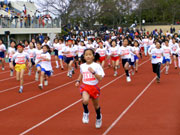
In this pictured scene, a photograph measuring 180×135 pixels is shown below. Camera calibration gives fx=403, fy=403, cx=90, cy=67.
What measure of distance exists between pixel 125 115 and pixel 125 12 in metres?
62.6

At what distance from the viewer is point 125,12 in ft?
234

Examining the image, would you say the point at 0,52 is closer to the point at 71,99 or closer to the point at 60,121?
the point at 71,99

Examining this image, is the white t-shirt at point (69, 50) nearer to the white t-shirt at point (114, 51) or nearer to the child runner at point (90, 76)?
the white t-shirt at point (114, 51)

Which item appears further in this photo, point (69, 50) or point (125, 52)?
point (69, 50)

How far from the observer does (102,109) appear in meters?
10.7

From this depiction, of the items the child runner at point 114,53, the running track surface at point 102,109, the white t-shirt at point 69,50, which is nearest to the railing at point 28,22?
the white t-shirt at point 69,50

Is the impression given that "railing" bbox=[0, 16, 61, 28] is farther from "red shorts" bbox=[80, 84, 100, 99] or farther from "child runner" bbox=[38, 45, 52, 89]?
"red shorts" bbox=[80, 84, 100, 99]

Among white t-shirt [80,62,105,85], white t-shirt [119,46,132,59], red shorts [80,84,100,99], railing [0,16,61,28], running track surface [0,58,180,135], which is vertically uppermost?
railing [0,16,61,28]

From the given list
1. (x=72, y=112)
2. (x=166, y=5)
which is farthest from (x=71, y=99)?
(x=166, y=5)

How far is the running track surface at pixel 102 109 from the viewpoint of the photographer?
8523 millimetres

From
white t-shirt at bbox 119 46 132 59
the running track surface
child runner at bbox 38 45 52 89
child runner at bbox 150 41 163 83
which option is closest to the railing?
the running track surface

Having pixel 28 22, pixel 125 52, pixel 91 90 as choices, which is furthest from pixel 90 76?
pixel 28 22

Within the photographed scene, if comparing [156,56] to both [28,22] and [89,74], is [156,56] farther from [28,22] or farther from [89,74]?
[28,22]

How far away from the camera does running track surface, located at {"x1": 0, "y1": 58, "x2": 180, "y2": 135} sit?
8523 millimetres
